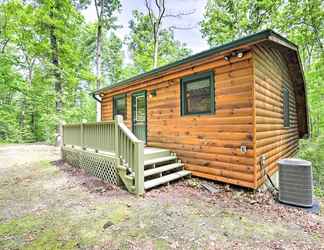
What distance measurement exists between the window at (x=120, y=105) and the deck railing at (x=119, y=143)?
6.00 ft

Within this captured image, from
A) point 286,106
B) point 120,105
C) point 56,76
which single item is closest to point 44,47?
point 56,76

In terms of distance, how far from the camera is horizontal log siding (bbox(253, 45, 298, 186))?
13.6 ft

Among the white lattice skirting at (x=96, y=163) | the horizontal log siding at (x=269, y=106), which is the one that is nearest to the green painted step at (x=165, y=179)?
the white lattice skirting at (x=96, y=163)

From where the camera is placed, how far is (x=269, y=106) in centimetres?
491

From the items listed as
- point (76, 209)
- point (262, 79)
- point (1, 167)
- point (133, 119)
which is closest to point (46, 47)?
point (1, 167)

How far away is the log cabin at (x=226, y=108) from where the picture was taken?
4020mm

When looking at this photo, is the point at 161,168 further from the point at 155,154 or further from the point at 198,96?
the point at 198,96

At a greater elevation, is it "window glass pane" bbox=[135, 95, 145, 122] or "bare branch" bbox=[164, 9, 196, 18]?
"bare branch" bbox=[164, 9, 196, 18]

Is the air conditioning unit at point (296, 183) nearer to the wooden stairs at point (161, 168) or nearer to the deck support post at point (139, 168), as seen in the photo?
the wooden stairs at point (161, 168)

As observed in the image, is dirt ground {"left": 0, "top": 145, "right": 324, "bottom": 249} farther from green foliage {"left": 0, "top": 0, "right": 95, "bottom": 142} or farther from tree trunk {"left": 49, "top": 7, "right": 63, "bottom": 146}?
green foliage {"left": 0, "top": 0, "right": 95, "bottom": 142}

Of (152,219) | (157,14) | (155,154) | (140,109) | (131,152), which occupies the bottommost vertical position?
(152,219)

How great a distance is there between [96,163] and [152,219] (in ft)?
10.3

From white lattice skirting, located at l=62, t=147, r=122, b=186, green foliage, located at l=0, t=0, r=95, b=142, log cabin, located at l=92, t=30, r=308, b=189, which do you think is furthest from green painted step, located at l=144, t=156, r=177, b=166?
green foliage, located at l=0, t=0, r=95, b=142

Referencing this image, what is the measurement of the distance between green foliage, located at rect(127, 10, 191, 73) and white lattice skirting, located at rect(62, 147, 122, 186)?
37.7 ft
